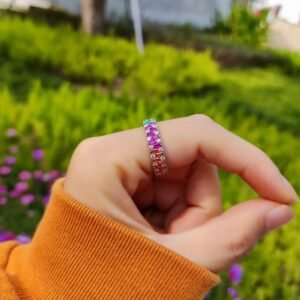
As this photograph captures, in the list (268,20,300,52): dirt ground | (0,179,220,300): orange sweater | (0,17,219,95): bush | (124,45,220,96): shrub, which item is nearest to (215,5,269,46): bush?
(268,20,300,52): dirt ground

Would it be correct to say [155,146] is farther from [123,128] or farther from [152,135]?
[123,128]

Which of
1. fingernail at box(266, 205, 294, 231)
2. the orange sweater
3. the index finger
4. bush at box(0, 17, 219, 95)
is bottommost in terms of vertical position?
bush at box(0, 17, 219, 95)

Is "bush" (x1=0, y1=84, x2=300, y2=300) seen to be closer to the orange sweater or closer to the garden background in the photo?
the garden background

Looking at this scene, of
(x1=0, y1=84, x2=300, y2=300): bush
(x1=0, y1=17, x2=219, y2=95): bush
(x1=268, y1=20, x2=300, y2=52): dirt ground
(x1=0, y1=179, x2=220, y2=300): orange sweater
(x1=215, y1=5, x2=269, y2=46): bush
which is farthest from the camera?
(x1=268, y1=20, x2=300, y2=52): dirt ground

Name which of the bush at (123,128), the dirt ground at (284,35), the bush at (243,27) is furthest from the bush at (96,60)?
the dirt ground at (284,35)

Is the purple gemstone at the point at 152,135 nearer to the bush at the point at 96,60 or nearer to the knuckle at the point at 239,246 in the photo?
the knuckle at the point at 239,246

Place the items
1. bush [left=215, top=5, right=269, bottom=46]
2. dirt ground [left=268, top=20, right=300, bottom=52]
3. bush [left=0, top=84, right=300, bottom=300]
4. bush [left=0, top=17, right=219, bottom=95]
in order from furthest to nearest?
dirt ground [left=268, top=20, right=300, bottom=52] < bush [left=215, top=5, right=269, bottom=46] < bush [left=0, top=17, right=219, bottom=95] < bush [left=0, top=84, right=300, bottom=300]

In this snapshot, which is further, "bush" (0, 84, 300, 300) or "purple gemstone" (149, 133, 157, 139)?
"bush" (0, 84, 300, 300)

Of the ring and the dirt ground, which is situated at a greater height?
the ring
